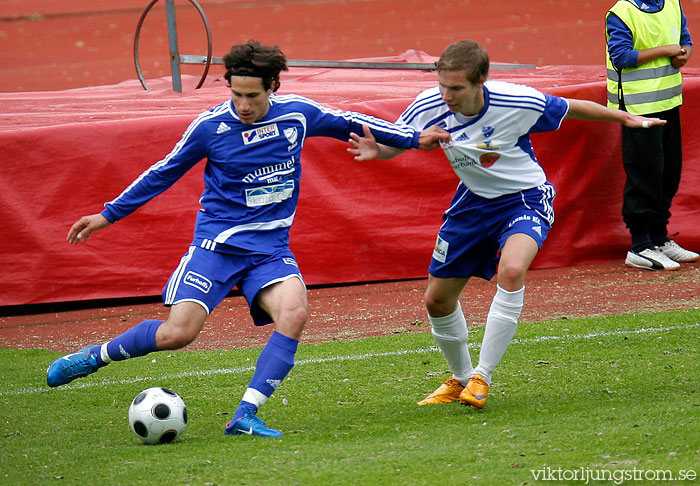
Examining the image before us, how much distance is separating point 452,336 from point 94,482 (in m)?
1.99

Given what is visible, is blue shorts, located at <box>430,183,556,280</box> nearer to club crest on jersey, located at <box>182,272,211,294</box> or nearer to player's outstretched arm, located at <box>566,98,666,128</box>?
player's outstretched arm, located at <box>566,98,666,128</box>

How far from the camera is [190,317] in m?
4.33

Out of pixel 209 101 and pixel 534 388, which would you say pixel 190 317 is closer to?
pixel 534 388

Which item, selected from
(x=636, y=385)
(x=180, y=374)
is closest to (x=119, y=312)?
(x=180, y=374)

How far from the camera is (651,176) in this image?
7.85 m

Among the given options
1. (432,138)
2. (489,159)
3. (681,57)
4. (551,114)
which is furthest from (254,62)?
(681,57)

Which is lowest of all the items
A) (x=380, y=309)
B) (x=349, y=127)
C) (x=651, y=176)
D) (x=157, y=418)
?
(x=380, y=309)

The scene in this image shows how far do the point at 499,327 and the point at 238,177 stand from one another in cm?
145

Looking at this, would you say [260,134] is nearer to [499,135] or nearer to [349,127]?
[349,127]

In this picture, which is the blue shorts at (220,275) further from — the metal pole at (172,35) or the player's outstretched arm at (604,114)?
the metal pole at (172,35)

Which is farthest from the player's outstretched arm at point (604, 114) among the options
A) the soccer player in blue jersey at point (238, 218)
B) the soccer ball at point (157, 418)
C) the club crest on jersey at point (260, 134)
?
the soccer ball at point (157, 418)

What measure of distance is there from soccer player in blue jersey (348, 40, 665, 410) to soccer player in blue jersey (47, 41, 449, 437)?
0.49m

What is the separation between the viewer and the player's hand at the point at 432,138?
4684 millimetres

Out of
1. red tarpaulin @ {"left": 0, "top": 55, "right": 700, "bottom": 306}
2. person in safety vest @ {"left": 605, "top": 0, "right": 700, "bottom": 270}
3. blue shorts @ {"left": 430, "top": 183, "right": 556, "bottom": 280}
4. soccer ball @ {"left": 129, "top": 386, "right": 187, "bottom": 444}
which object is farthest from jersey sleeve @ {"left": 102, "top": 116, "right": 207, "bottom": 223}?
person in safety vest @ {"left": 605, "top": 0, "right": 700, "bottom": 270}
